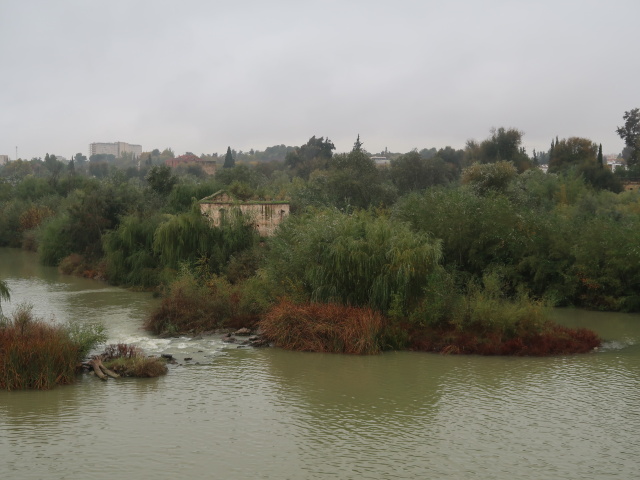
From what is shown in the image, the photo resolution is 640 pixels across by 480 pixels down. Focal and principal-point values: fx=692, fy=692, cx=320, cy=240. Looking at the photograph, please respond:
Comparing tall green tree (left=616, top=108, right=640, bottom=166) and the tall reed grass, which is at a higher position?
tall green tree (left=616, top=108, right=640, bottom=166)

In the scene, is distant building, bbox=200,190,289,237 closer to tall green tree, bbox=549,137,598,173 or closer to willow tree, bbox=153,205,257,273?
willow tree, bbox=153,205,257,273

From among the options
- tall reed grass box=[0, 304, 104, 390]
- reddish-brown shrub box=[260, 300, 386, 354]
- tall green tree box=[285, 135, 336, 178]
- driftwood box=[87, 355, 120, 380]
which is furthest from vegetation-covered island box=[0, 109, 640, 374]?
tall green tree box=[285, 135, 336, 178]

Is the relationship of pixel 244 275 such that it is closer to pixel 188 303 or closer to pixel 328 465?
pixel 188 303

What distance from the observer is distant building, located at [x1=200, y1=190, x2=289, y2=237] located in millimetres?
33875

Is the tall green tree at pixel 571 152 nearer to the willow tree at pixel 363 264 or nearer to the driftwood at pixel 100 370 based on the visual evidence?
the willow tree at pixel 363 264

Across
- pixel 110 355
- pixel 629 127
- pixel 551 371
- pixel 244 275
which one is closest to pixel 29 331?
pixel 110 355

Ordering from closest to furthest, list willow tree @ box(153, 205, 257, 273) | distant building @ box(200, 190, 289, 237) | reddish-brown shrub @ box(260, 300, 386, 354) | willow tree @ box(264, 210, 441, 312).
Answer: reddish-brown shrub @ box(260, 300, 386, 354) → willow tree @ box(264, 210, 441, 312) → willow tree @ box(153, 205, 257, 273) → distant building @ box(200, 190, 289, 237)

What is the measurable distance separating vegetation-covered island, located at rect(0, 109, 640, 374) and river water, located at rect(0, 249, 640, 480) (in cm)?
119

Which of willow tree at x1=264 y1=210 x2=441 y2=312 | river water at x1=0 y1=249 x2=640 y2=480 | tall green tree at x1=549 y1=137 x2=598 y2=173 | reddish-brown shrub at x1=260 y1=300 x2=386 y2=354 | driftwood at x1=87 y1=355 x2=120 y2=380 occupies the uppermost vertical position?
tall green tree at x1=549 y1=137 x2=598 y2=173

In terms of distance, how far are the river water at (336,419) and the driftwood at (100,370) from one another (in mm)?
289

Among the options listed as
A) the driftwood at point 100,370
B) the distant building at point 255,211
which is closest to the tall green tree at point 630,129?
the distant building at point 255,211

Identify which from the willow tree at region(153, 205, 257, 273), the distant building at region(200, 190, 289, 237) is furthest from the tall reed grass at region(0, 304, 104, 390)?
the distant building at region(200, 190, 289, 237)

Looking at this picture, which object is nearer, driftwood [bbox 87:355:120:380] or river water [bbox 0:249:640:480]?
river water [bbox 0:249:640:480]

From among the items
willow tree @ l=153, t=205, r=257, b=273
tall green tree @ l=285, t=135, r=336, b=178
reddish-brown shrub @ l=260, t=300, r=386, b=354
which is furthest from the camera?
tall green tree @ l=285, t=135, r=336, b=178
